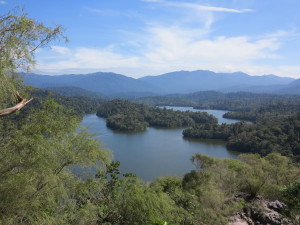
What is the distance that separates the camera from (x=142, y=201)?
4734 millimetres

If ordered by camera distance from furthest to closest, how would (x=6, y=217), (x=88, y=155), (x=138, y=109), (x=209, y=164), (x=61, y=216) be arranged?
(x=138, y=109) < (x=209, y=164) < (x=88, y=155) < (x=61, y=216) < (x=6, y=217)

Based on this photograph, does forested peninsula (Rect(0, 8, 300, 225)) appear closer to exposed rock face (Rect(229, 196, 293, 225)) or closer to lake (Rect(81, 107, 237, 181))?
exposed rock face (Rect(229, 196, 293, 225))

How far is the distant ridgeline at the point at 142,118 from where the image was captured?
40375mm

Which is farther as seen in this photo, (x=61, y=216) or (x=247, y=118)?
(x=247, y=118)

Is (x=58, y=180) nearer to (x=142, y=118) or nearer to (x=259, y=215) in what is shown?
(x=259, y=215)

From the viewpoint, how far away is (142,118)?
46938 millimetres

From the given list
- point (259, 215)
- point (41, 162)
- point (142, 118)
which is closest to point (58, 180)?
point (41, 162)

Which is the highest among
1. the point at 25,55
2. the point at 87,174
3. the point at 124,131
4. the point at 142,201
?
the point at 25,55

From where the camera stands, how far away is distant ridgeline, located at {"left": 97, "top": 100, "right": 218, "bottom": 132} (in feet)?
132

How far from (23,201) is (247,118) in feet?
190

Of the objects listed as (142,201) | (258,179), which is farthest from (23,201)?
(258,179)

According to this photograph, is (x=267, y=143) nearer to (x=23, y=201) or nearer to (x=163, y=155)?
(x=163, y=155)

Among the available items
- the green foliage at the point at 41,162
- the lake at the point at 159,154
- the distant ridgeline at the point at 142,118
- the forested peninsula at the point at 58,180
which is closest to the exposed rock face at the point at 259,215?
the forested peninsula at the point at 58,180

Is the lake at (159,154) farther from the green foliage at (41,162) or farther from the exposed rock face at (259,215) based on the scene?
the green foliage at (41,162)
